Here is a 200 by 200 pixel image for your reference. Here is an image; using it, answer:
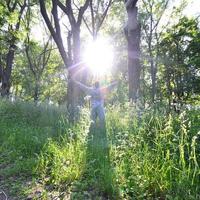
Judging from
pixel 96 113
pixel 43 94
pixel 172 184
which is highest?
pixel 43 94

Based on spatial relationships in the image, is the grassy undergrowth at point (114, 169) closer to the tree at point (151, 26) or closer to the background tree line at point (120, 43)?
the background tree line at point (120, 43)

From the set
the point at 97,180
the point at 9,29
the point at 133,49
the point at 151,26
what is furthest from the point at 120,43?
the point at 97,180

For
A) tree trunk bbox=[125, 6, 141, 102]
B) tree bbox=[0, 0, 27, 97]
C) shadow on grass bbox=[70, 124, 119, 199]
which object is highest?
tree bbox=[0, 0, 27, 97]

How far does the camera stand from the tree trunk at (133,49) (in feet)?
33.9

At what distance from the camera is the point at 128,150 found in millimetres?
4535

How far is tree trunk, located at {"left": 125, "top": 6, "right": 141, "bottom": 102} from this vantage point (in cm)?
1034

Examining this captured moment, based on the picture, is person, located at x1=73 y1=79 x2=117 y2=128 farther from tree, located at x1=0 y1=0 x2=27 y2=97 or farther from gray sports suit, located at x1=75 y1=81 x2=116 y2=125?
tree, located at x1=0 y1=0 x2=27 y2=97

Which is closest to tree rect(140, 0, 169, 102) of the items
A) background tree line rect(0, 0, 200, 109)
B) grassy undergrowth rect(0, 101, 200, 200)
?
background tree line rect(0, 0, 200, 109)

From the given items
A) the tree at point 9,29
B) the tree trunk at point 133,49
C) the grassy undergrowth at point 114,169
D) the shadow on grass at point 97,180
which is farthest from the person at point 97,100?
the tree at point 9,29

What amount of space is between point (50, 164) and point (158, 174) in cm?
220

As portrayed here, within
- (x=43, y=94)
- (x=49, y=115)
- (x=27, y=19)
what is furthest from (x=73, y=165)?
(x=43, y=94)

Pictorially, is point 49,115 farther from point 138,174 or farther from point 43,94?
point 43,94

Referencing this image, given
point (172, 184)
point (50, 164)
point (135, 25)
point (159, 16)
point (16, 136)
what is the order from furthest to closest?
point (159, 16) < point (135, 25) < point (16, 136) < point (50, 164) < point (172, 184)

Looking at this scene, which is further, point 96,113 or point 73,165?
point 96,113
